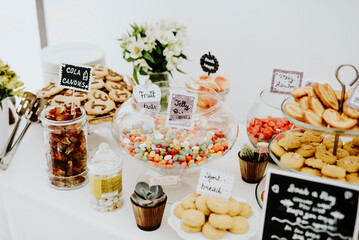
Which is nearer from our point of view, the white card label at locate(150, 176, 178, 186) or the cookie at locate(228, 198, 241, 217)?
the cookie at locate(228, 198, 241, 217)

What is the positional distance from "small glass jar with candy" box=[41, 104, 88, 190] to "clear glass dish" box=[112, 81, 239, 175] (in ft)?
0.47

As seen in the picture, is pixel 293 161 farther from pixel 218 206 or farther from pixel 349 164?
pixel 218 206

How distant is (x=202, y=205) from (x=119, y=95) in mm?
792

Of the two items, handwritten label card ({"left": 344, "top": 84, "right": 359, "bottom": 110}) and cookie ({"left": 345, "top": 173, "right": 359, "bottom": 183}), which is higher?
handwritten label card ({"left": 344, "top": 84, "right": 359, "bottom": 110})

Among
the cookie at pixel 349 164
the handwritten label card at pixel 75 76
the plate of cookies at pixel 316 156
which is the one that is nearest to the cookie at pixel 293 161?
the plate of cookies at pixel 316 156

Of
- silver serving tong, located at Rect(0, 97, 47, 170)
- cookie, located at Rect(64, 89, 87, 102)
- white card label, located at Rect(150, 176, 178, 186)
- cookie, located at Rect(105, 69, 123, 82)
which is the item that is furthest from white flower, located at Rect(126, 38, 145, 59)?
white card label, located at Rect(150, 176, 178, 186)

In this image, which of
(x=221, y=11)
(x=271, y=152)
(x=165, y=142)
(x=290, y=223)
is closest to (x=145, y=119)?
(x=165, y=142)

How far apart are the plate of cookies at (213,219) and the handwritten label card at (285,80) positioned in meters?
0.61

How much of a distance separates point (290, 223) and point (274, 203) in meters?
0.07

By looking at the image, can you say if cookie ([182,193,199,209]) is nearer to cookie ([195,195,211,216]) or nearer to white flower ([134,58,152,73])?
cookie ([195,195,211,216])

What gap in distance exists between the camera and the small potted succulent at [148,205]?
1.16 metres

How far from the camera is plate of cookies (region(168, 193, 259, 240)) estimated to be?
1071 mm

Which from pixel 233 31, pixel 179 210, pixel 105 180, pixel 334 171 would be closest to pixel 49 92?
pixel 105 180

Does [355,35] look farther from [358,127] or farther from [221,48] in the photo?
[358,127]
